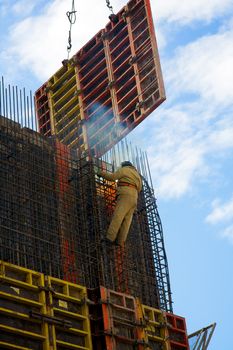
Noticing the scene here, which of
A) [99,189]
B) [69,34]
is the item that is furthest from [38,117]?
[99,189]

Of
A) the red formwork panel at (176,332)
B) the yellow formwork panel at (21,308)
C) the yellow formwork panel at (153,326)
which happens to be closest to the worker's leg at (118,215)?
the yellow formwork panel at (153,326)

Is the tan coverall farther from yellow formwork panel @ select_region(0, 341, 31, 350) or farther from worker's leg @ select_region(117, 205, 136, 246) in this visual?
yellow formwork panel @ select_region(0, 341, 31, 350)

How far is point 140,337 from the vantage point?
2603cm

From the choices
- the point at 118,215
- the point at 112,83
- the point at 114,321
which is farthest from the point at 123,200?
the point at 112,83

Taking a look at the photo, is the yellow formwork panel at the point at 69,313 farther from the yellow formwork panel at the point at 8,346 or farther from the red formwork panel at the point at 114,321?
the yellow formwork panel at the point at 8,346

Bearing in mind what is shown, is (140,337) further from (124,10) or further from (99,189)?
(124,10)

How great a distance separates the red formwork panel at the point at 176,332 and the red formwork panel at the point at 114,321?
57.3 inches

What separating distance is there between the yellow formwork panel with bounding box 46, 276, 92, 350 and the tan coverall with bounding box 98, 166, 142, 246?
2866 millimetres

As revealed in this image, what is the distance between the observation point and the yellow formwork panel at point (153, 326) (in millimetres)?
26406

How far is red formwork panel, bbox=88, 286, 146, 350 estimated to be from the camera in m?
25.0

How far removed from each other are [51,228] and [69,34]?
14.8 meters

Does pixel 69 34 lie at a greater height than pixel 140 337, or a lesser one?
greater

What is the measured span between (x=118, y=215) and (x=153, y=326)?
3509 millimetres

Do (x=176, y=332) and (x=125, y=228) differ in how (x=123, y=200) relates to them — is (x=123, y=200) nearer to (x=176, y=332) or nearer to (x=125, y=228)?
(x=125, y=228)
